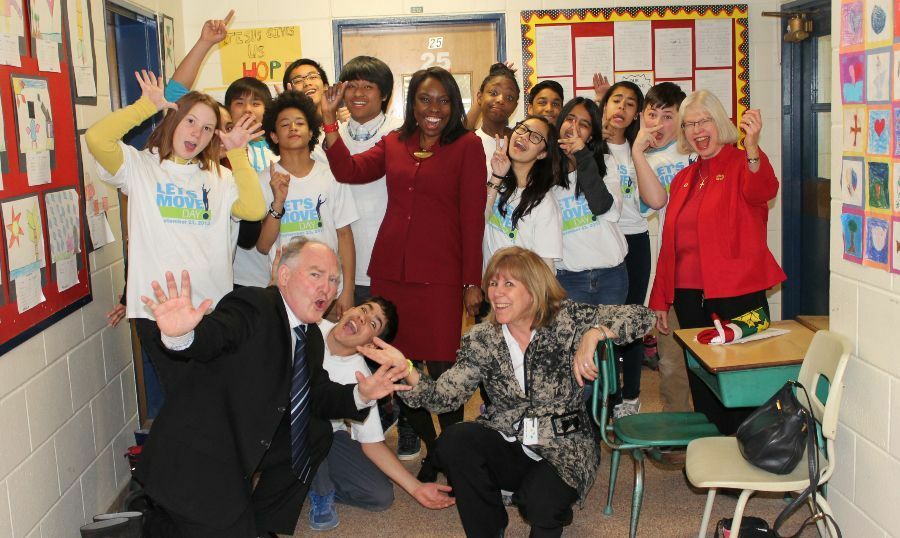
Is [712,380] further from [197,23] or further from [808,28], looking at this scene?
[197,23]

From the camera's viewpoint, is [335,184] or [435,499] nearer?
[435,499]

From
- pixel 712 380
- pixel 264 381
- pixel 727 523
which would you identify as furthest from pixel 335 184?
pixel 727 523

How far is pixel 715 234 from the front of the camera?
346cm

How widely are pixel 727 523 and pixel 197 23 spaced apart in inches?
158

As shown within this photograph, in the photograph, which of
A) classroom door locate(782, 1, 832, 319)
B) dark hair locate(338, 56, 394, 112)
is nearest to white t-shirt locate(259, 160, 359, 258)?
dark hair locate(338, 56, 394, 112)

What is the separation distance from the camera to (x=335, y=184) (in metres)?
3.76

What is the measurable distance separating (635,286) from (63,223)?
2.44m

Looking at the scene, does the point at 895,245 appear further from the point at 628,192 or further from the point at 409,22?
the point at 409,22

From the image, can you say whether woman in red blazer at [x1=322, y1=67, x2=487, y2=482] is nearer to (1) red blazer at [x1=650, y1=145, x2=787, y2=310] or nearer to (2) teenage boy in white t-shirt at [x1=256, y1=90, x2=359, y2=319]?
(2) teenage boy in white t-shirt at [x1=256, y1=90, x2=359, y2=319]

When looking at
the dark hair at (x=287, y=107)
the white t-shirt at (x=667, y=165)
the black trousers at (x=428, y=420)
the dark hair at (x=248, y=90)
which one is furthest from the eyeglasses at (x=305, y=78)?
the white t-shirt at (x=667, y=165)

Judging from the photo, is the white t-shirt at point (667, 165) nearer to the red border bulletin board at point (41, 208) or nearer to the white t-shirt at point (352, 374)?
the white t-shirt at point (352, 374)

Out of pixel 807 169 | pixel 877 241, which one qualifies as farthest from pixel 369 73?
pixel 807 169

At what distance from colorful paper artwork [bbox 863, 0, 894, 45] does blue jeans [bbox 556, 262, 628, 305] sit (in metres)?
1.48

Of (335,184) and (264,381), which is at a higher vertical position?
(335,184)
